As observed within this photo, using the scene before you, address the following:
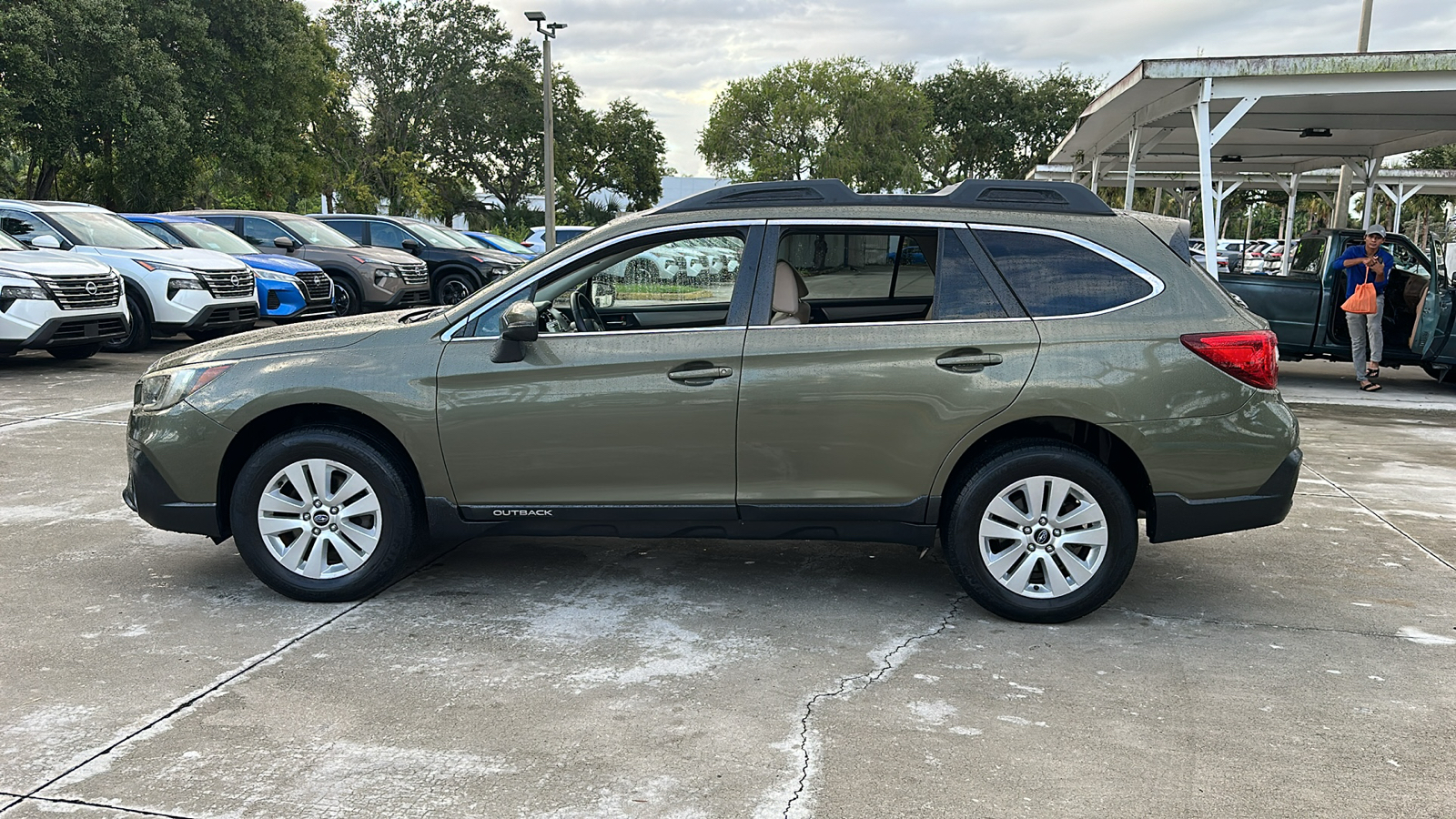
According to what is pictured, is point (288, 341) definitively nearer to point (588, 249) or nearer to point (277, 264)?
point (588, 249)

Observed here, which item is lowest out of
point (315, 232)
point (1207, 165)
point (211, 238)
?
point (211, 238)

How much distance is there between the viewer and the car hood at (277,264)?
14.7 metres

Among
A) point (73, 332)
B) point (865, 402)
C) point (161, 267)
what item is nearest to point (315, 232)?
point (161, 267)

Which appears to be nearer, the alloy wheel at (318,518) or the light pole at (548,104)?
the alloy wheel at (318,518)

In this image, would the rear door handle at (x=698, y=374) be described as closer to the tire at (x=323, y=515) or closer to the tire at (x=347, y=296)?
the tire at (x=323, y=515)

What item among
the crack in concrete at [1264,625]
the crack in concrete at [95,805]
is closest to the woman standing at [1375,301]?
the crack in concrete at [1264,625]

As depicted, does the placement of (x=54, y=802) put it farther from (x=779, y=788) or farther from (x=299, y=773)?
(x=779, y=788)

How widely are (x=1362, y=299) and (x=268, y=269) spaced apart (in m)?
Result: 12.6

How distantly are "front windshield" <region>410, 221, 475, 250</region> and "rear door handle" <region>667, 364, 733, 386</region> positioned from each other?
14.9 metres

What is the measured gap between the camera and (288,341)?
4816mm

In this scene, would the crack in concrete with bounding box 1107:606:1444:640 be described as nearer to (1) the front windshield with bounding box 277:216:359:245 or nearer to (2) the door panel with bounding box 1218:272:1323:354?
(2) the door panel with bounding box 1218:272:1323:354

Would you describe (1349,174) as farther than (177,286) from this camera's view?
Yes

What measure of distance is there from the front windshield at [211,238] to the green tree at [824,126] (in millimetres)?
31573

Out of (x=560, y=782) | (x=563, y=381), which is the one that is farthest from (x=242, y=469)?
(x=560, y=782)
